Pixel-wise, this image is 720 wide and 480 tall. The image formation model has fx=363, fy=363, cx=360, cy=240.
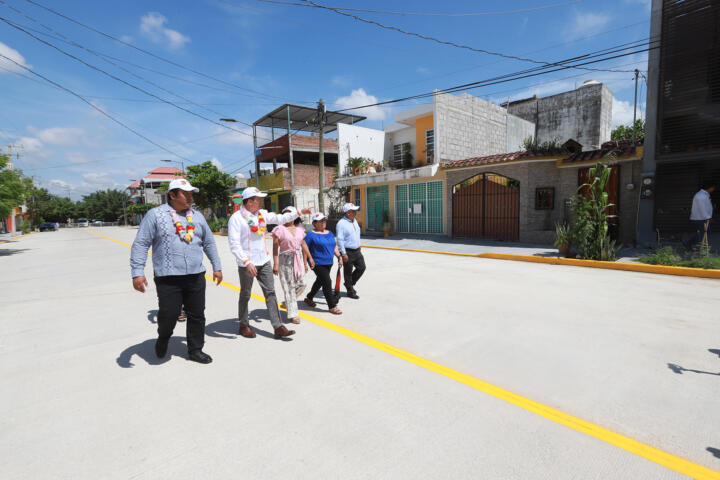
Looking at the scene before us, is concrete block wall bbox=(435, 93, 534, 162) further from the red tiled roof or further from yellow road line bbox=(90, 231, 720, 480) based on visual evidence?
yellow road line bbox=(90, 231, 720, 480)

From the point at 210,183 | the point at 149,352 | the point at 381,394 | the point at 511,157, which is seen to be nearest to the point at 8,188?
the point at 210,183

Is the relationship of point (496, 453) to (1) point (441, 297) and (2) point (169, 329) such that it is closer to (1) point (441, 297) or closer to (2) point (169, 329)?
(2) point (169, 329)

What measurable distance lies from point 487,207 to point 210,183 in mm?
24516

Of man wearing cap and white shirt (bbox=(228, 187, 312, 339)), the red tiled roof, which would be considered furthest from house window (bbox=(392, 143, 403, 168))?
man wearing cap and white shirt (bbox=(228, 187, 312, 339))

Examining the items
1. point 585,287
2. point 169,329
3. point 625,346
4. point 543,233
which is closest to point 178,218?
point 169,329

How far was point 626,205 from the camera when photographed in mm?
11531

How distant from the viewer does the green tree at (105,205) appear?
74438 millimetres

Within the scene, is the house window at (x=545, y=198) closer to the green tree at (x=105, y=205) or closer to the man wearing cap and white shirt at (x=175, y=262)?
the man wearing cap and white shirt at (x=175, y=262)

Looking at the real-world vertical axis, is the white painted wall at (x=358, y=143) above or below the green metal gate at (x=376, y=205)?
above

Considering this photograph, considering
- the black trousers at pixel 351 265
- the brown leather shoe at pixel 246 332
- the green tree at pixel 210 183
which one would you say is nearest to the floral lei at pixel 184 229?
the brown leather shoe at pixel 246 332

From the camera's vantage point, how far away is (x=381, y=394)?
2.90 metres

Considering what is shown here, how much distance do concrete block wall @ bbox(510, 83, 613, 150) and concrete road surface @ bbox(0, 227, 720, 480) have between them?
19647 millimetres

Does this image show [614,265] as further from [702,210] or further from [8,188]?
[8,188]

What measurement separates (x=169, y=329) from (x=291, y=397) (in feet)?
5.17
